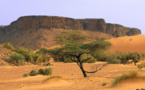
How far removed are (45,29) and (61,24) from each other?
7.99m

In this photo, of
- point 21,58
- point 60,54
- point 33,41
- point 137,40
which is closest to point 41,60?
point 21,58

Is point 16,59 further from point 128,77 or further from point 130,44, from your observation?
point 130,44

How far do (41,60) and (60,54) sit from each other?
22.3 m

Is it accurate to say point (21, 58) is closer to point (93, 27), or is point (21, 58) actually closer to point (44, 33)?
point (44, 33)

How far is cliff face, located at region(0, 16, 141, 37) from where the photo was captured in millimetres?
89312

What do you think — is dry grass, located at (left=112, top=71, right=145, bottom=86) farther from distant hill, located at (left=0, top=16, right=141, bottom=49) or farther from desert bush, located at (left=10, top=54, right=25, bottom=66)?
distant hill, located at (left=0, top=16, right=141, bottom=49)

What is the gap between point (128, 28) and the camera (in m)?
118

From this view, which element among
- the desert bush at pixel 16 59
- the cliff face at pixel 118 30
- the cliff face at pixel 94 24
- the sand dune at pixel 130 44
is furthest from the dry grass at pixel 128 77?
the cliff face at pixel 118 30

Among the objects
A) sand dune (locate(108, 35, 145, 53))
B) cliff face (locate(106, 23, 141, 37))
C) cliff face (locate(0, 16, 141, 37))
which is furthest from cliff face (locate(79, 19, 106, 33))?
sand dune (locate(108, 35, 145, 53))

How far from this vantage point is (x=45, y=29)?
287ft

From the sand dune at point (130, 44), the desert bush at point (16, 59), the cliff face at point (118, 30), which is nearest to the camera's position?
the desert bush at point (16, 59)

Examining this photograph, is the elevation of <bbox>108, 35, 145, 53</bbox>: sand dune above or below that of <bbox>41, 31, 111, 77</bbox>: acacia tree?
below

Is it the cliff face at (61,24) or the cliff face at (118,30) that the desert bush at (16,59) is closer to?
the cliff face at (61,24)

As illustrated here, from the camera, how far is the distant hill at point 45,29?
81.0m
